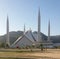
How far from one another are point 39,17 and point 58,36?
2463 inches

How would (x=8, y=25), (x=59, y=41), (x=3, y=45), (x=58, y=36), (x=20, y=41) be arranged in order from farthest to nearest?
1. (x=58, y=36)
2. (x=59, y=41)
3. (x=20, y=41)
4. (x=8, y=25)
5. (x=3, y=45)

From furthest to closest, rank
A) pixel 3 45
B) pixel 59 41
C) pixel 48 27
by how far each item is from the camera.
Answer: pixel 59 41
pixel 48 27
pixel 3 45

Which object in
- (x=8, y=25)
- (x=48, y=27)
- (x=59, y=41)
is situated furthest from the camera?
(x=59, y=41)

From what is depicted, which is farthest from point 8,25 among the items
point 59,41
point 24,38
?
point 59,41

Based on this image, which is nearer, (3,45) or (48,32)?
(3,45)

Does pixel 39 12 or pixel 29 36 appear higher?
pixel 39 12

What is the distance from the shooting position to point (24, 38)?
13700 cm

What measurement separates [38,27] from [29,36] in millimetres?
34097

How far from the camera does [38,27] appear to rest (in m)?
110

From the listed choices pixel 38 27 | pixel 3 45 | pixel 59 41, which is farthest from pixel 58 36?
pixel 3 45

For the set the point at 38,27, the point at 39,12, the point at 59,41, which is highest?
the point at 39,12

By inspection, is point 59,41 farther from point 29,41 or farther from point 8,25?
point 8,25

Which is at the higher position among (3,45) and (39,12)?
(39,12)

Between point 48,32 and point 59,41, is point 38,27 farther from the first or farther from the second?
point 59,41
